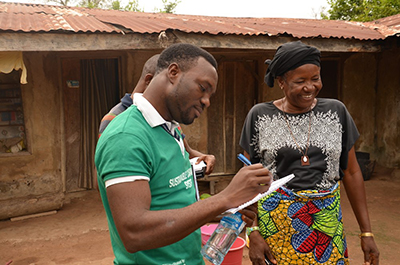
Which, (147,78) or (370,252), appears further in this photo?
(147,78)

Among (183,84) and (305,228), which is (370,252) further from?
(183,84)

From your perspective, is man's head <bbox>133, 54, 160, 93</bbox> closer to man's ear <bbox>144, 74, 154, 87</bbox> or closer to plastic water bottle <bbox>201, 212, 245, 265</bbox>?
man's ear <bbox>144, 74, 154, 87</bbox>

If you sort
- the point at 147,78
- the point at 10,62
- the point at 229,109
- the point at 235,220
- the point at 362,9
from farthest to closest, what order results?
1. the point at 362,9
2. the point at 229,109
3. the point at 10,62
4. the point at 147,78
5. the point at 235,220

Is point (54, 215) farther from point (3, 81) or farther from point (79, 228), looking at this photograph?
point (3, 81)

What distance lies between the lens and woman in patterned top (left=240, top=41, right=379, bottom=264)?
187 centimetres

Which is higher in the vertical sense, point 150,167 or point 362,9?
point 362,9

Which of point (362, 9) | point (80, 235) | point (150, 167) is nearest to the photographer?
point (150, 167)

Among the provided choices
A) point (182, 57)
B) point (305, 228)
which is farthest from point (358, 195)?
point (182, 57)

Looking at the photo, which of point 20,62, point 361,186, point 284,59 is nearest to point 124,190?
point 284,59

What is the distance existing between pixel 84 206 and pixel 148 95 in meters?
5.36

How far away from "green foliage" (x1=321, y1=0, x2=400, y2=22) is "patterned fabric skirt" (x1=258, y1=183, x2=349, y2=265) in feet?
44.1

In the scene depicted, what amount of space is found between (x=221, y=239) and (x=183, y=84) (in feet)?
2.31

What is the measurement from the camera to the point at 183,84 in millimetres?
1250

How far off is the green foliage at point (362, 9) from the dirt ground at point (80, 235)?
911 centimetres
